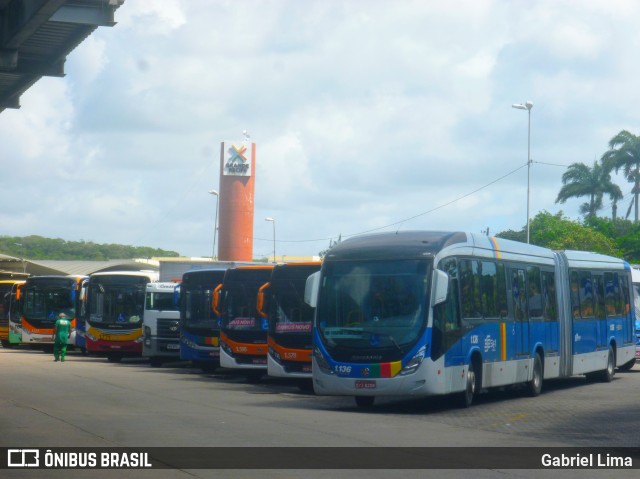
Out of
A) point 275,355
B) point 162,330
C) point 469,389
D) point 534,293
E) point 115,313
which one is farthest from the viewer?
point 115,313

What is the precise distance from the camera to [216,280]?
3197cm

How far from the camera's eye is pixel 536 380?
23.4 meters

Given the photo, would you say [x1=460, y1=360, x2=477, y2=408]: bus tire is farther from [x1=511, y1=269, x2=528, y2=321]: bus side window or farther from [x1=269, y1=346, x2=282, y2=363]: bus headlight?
[x1=269, y1=346, x2=282, y2=363]: bus headlight

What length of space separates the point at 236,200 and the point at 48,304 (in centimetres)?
3751

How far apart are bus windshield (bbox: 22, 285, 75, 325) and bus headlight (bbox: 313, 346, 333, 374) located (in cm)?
2755

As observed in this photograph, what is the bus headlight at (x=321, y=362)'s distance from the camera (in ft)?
63.1

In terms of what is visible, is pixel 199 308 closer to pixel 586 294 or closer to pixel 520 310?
pixel 586 294

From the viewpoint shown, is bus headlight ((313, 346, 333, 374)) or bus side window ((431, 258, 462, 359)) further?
bus headlight ((313, 346, 333, 374))

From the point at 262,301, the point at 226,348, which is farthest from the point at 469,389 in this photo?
the point at 226,348

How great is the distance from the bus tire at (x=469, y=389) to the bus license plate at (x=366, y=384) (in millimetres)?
1990

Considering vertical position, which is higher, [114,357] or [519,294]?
[519,294]

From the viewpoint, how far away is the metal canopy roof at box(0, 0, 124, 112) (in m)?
17.9

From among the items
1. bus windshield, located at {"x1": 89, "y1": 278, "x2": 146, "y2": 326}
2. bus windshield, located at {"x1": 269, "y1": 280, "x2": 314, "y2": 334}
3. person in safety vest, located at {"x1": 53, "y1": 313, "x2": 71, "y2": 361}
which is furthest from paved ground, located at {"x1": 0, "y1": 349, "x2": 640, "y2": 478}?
bus windshield, located at {"x1": 89, "y1": 278, "x2": 146, "y2": 326}

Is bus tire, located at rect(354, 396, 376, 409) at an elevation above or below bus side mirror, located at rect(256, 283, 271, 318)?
below
